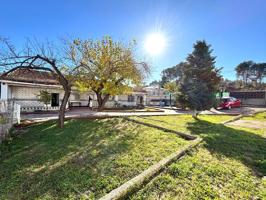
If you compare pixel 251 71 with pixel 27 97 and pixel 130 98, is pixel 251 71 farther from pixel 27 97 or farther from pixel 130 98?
pixel 27 97

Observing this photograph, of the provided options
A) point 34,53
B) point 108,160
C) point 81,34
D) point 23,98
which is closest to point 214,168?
point 108,160

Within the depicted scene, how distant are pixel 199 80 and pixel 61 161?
40.7 ft

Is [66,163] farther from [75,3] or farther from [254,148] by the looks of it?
[75,3]

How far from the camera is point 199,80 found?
1444cm

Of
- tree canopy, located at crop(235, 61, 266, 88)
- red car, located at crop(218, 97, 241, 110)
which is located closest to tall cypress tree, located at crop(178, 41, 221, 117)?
red car, located at crop(218, 97, 241, 110)

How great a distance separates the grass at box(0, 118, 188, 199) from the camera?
367cm

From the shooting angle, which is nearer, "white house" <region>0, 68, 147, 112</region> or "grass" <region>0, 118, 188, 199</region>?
"grass" <region>0, 118, 188, 199</region>

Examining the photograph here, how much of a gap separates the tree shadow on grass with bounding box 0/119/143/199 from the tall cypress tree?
6.16 metres

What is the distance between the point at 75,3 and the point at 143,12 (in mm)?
3769

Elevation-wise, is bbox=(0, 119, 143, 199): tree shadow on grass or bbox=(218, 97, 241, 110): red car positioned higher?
bbox=(218, 97, 241, 110): red car

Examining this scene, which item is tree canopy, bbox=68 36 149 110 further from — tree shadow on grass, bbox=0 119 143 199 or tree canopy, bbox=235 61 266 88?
tree canopy, bbox=235 61 266 88

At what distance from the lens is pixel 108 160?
489 centimetres

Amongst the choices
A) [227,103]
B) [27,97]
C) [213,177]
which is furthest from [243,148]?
[227,103]

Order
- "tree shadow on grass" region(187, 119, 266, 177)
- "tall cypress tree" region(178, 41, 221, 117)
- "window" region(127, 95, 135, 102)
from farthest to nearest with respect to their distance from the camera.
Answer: "window" region(127, 95, 135, 102) < "tall cypress tree" region(178, 41, 221, 117) < "tree shadow on grass" region(187, 119, 266, 177)
